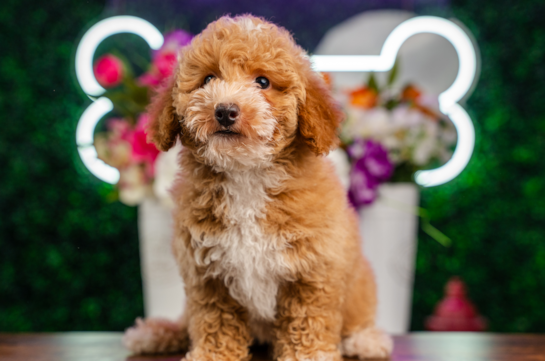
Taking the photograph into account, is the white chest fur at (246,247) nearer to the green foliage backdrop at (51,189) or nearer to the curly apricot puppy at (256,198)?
the curly apricot puppy at (256,198)

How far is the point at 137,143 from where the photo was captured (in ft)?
6.78

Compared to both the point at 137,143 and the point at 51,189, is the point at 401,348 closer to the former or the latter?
the point at 137,143

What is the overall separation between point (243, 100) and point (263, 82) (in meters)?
0.11

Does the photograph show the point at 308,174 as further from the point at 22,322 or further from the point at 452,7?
the point at 22,322

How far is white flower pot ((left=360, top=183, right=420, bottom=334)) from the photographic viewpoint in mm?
2088

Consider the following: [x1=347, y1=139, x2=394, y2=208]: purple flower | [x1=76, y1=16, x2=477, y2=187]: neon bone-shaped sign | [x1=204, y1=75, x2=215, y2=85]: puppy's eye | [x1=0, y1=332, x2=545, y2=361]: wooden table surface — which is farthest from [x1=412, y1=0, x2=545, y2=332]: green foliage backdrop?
[x1=204, y1=75, x2=215, y2=85]: puppy's eye

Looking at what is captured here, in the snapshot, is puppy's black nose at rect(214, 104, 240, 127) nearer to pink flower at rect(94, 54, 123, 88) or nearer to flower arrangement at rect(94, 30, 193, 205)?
flower arrangement at rect(94, 30, 193, 205)

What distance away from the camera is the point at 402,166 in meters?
2.25

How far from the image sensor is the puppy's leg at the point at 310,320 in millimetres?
1242

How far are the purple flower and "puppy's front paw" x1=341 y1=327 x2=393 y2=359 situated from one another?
70 centimetres

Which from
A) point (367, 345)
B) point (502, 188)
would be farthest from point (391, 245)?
point (502, 188)

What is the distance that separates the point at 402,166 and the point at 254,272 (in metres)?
1.24

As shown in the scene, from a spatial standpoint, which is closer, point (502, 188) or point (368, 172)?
point (368, 172)

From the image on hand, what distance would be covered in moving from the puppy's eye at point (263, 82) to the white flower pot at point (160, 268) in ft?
3.23
